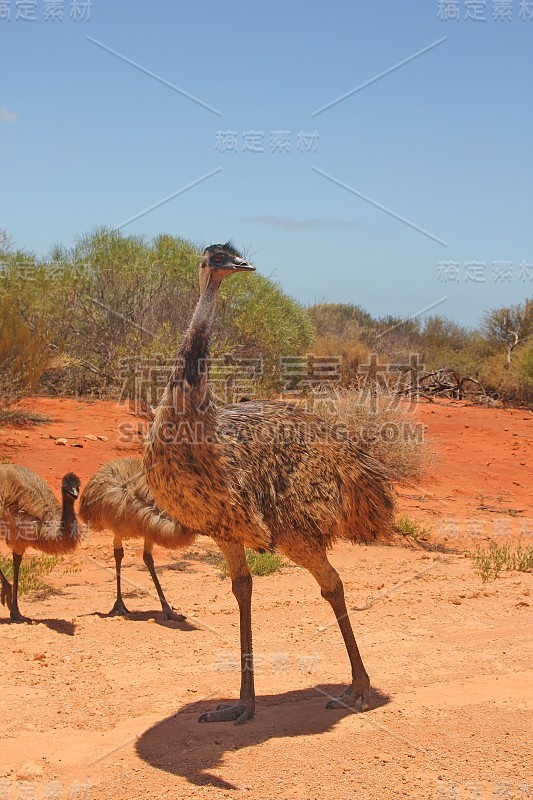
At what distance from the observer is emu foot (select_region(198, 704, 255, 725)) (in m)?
4.55

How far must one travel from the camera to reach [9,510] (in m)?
7.14

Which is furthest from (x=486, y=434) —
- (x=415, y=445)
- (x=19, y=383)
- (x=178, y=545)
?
(x=178, y=545)

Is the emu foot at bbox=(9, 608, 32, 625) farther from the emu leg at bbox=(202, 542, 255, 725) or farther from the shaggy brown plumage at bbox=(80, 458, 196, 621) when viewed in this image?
the emu leg at bbox=(202, 542, 255, 725)

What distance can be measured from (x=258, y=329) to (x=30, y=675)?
14.6 meters

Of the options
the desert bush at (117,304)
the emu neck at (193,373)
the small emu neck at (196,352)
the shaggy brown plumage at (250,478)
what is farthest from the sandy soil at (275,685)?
the desert bush at (117,304)

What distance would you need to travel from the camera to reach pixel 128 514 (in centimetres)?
719

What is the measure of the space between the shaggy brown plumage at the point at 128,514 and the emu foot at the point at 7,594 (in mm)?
869

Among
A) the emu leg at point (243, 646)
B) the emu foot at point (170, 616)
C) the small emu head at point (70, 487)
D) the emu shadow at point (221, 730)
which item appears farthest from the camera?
the small emu head at point (70, 487)

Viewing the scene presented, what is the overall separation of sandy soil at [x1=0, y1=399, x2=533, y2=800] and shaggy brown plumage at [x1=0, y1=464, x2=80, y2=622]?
56 cm

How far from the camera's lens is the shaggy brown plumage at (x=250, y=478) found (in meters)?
4.30

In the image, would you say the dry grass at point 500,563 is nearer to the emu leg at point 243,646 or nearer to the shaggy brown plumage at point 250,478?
the shaggy brown plumage at point 250,478

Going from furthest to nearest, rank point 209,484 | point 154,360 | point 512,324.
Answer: point 512,324 < point 154,360 < point 209,484

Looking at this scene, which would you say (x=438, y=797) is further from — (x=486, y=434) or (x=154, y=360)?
(x=486, y=434)

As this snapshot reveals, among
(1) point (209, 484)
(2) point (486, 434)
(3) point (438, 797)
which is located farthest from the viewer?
(2) point (486, 434)
